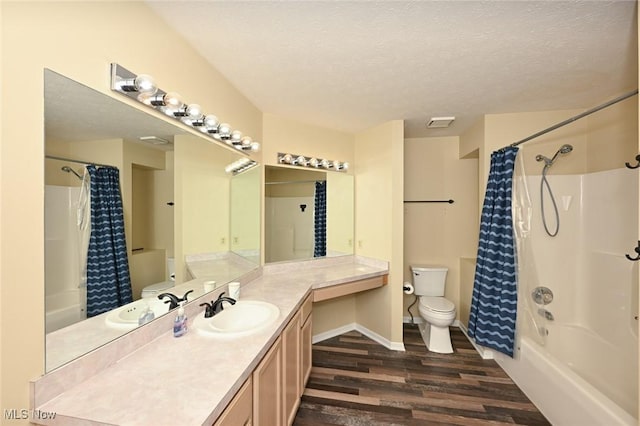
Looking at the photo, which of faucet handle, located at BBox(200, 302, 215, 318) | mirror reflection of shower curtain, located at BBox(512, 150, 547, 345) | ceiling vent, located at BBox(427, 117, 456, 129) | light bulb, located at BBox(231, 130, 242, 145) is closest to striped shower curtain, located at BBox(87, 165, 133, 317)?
faucet handle, located at BBox(200, 302, 215, 318)

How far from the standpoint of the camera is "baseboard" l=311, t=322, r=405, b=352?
247cm

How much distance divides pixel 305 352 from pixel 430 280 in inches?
67.6

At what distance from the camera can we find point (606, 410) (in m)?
1.25

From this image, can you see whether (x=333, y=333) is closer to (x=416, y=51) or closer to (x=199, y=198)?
(x=199, y=198)

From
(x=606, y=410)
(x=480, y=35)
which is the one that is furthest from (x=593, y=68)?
(x=606, y=410)

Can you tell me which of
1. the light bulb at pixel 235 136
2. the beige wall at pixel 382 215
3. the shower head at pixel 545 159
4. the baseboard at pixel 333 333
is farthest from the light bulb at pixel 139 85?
the shower head at pixel 545 159

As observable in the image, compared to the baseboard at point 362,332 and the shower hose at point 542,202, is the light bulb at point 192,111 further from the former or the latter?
the shower hose at point 542,202

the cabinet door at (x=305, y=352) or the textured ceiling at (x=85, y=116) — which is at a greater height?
the textured ceiling at (x=85, y=116)

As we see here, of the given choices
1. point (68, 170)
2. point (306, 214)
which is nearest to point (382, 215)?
point (306, 214)

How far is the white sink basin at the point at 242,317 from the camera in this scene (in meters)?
1.30

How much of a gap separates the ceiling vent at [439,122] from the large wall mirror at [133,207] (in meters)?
1.96

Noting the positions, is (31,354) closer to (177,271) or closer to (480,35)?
(177,271)

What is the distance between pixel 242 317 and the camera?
1.52m

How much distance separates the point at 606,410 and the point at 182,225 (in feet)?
8.25
